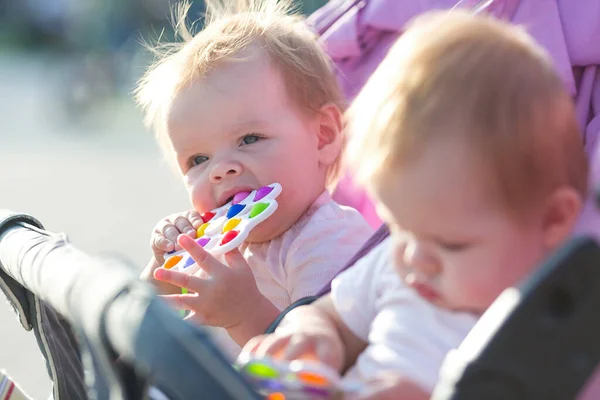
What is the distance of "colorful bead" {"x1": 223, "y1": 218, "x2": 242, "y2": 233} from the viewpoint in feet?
4.82

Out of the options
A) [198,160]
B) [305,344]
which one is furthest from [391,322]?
[198,160]

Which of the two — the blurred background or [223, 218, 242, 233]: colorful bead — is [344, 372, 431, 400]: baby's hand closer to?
the blurred background

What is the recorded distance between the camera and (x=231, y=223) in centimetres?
148

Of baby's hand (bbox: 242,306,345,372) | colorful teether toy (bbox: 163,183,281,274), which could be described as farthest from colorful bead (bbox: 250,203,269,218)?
baby's hand (bbox: 242,306,345,372)

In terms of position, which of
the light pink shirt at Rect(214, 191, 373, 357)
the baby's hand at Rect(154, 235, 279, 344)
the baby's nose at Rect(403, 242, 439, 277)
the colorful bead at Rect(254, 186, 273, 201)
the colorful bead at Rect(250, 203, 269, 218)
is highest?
the baby's nose at Rect(403, 242, 439, 277)

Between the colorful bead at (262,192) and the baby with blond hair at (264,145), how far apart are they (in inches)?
1.6

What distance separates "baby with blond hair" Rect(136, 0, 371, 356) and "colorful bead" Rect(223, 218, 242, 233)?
58 millimetres

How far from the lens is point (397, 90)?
0.96 metres

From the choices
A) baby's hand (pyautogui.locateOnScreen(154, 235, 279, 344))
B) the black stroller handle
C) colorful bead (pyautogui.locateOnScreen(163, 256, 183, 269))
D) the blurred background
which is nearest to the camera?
the black stroller handle

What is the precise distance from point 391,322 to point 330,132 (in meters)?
0.66

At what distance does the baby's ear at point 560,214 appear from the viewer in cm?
92

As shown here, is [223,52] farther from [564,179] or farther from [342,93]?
[564,179]

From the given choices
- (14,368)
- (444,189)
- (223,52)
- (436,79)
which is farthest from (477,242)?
(14,368)

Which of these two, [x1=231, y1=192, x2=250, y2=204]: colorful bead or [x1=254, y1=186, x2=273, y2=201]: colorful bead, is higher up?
[x1=254, y1=186, x2=273, y2=201]: colorful bead
